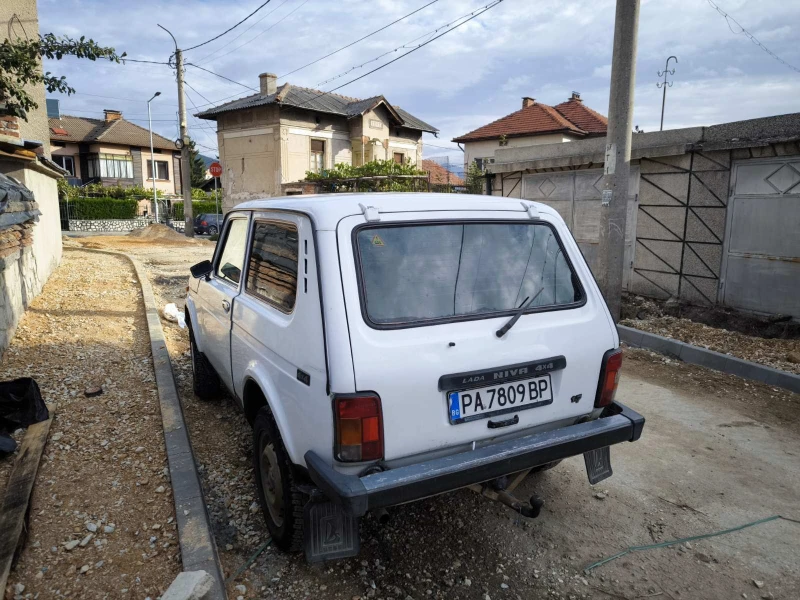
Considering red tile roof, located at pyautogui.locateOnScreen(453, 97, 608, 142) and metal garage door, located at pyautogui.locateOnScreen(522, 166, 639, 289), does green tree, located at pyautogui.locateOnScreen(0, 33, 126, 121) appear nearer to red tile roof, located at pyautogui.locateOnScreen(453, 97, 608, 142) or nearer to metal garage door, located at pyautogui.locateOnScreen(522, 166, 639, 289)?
metal garage door, located at pyautogui.locateOnScreen(522, 166, 639, 289)

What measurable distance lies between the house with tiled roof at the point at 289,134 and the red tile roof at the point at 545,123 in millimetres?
5628

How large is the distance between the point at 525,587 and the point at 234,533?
1.63m

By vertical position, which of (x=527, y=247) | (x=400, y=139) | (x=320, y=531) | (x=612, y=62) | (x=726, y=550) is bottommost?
(x=726, y=550)

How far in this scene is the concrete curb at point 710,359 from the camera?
5754 millimetres

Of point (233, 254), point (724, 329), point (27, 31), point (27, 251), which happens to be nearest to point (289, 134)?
point (27, 31)

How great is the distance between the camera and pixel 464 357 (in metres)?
2.54

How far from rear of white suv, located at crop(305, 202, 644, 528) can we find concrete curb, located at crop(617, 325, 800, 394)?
3.86 meters

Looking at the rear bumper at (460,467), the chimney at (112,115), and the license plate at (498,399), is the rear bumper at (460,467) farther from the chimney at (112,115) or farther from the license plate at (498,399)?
the chimney at (112,115)

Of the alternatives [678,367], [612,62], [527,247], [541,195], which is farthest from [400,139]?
[527,247]

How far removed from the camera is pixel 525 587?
2783 mm

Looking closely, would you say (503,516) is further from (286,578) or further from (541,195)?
(541,195)

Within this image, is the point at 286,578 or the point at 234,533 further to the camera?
the point at 234,533

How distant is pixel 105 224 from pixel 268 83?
14.0 metres

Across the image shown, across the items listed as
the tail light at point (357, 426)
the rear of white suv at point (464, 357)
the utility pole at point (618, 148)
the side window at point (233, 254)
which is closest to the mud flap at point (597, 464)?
the rear of white suv at point (464, 357)
